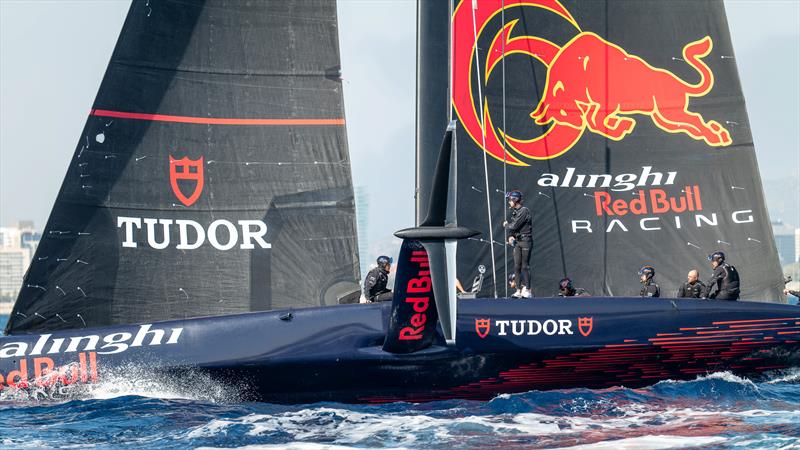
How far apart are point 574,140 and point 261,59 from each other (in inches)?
169

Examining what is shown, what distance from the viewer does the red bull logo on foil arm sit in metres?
16.5

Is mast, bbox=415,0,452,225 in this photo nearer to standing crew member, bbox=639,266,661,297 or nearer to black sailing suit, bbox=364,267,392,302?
black sailing suit, bbox=364,267,392,302

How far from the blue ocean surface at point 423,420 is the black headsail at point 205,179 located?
1.58m

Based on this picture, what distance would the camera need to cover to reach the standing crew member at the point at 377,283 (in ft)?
47.1

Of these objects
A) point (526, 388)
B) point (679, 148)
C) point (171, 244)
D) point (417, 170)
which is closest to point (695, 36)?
point (679, 148)

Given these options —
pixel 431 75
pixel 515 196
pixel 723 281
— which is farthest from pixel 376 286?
pixel 723 281

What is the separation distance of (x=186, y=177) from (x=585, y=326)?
4.93 metres

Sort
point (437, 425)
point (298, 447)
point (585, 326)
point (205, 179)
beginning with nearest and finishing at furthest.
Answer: point (298, 447), point (437, 425), point (585, 326), point (205, 179)

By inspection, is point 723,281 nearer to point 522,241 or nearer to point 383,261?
point 522,241

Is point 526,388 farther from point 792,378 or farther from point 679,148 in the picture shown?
point 679,148

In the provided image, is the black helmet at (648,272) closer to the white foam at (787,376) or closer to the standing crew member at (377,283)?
the white foam at (787,376)

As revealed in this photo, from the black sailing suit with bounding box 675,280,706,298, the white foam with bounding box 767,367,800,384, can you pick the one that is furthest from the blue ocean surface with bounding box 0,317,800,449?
the black sailing suit with bounding box 675,280,706,298

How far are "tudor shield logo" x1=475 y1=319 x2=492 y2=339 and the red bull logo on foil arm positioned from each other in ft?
11.6

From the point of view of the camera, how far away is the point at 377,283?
47.3ft
